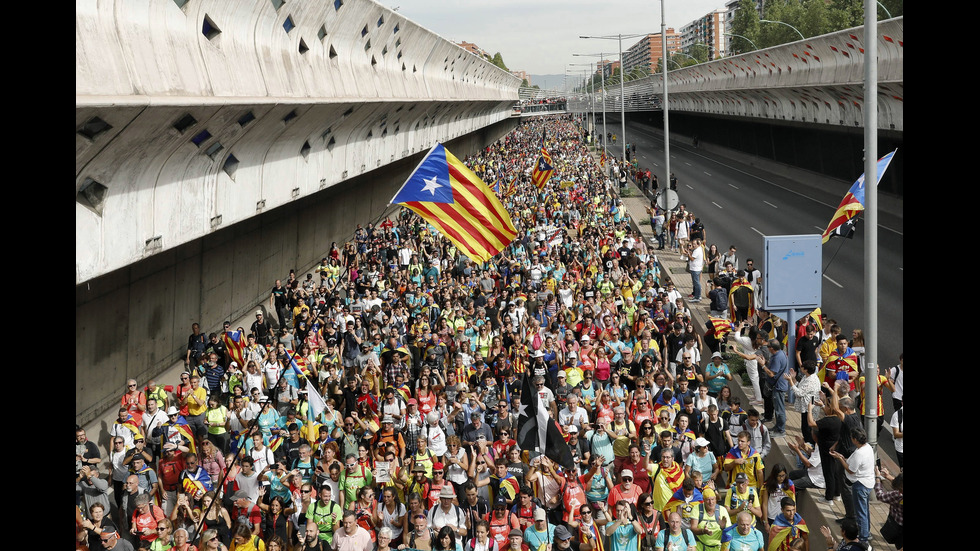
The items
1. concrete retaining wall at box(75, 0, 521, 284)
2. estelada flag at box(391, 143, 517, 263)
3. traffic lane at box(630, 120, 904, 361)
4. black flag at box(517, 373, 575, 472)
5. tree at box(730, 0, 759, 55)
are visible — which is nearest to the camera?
black flag at box(517, 373, 575, 472)

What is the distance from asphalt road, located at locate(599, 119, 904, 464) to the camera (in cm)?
2111

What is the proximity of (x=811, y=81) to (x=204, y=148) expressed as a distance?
1210 inches

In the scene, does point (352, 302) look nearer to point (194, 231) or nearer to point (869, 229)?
point (194, 231)

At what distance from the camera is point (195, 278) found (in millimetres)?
19172

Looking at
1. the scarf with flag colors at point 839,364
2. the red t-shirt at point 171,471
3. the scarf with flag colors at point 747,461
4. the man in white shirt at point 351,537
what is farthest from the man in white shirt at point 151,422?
the scarf with flag colors at point 839,364

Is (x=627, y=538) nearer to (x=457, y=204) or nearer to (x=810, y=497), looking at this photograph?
(x=810, y=497)

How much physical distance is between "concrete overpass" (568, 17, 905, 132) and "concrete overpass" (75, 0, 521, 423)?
12.3m

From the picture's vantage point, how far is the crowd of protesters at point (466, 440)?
9281 millimetres

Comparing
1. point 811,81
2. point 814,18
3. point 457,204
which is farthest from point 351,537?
point 814,18

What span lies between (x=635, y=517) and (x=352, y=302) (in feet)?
34.7

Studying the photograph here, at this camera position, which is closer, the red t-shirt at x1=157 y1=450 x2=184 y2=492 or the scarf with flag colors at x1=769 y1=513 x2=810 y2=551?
the scarf with flag colors at x1=769 y1=513 x2=810 y2=551

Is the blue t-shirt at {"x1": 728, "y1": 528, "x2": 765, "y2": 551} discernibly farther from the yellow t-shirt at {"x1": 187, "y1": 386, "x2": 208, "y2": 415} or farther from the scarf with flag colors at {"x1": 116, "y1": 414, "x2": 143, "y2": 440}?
the yellow t-shirt at {"x1": 187, "y1": 386, "x2": 208, "y2": 415}

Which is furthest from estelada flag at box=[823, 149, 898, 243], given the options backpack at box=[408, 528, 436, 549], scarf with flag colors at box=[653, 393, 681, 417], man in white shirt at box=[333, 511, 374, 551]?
man in white shirt at box=[333, 511, 374, 551]

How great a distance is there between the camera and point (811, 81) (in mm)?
39281
